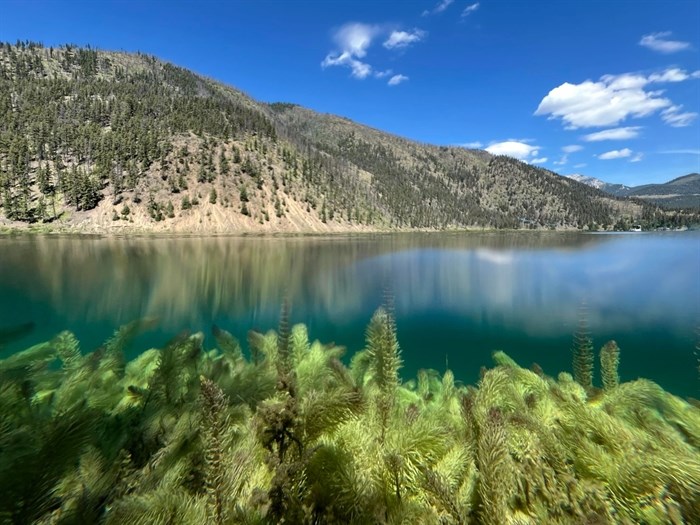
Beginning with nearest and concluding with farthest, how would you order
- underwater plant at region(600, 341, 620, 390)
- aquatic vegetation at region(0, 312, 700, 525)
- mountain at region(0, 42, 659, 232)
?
aquatic vegetation at region(0, 312, 700, 525) < underwater plant at region(600, 341, 620, 390) < mountain at region(0, 42, 659, 232)

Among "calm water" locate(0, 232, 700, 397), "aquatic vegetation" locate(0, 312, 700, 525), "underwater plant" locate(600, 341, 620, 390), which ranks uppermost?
"aquatic vegetation" locate(0, 312, 700, 525)

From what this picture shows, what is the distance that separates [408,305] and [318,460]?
2531 centimetres

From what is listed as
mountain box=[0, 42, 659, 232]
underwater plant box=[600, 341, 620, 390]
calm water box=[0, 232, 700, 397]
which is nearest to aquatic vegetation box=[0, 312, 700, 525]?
underwater plant box=[600, 341, 620, 390]

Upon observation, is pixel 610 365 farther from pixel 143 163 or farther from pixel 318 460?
pixel 143 163

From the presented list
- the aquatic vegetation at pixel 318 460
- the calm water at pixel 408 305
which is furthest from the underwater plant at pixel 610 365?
the calm water at pixel 408 305

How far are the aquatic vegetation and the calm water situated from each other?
21.4ft

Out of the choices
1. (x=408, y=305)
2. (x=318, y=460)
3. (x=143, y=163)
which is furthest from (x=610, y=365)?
(x=143, y=163)

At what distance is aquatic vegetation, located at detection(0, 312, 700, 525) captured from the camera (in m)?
1.39

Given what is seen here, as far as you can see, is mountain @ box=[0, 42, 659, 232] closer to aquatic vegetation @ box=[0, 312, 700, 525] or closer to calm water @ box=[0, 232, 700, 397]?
calm water @ box=[0, 232, 700, 397]

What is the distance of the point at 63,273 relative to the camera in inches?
1283

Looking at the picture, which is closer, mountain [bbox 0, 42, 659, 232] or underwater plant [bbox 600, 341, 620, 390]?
underwater plant [bbox 600, 341, 620, 390]

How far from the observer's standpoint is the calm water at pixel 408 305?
17766 mm

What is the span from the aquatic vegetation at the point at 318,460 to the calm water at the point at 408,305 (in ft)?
21.4

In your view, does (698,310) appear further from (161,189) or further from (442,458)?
(161,189)
